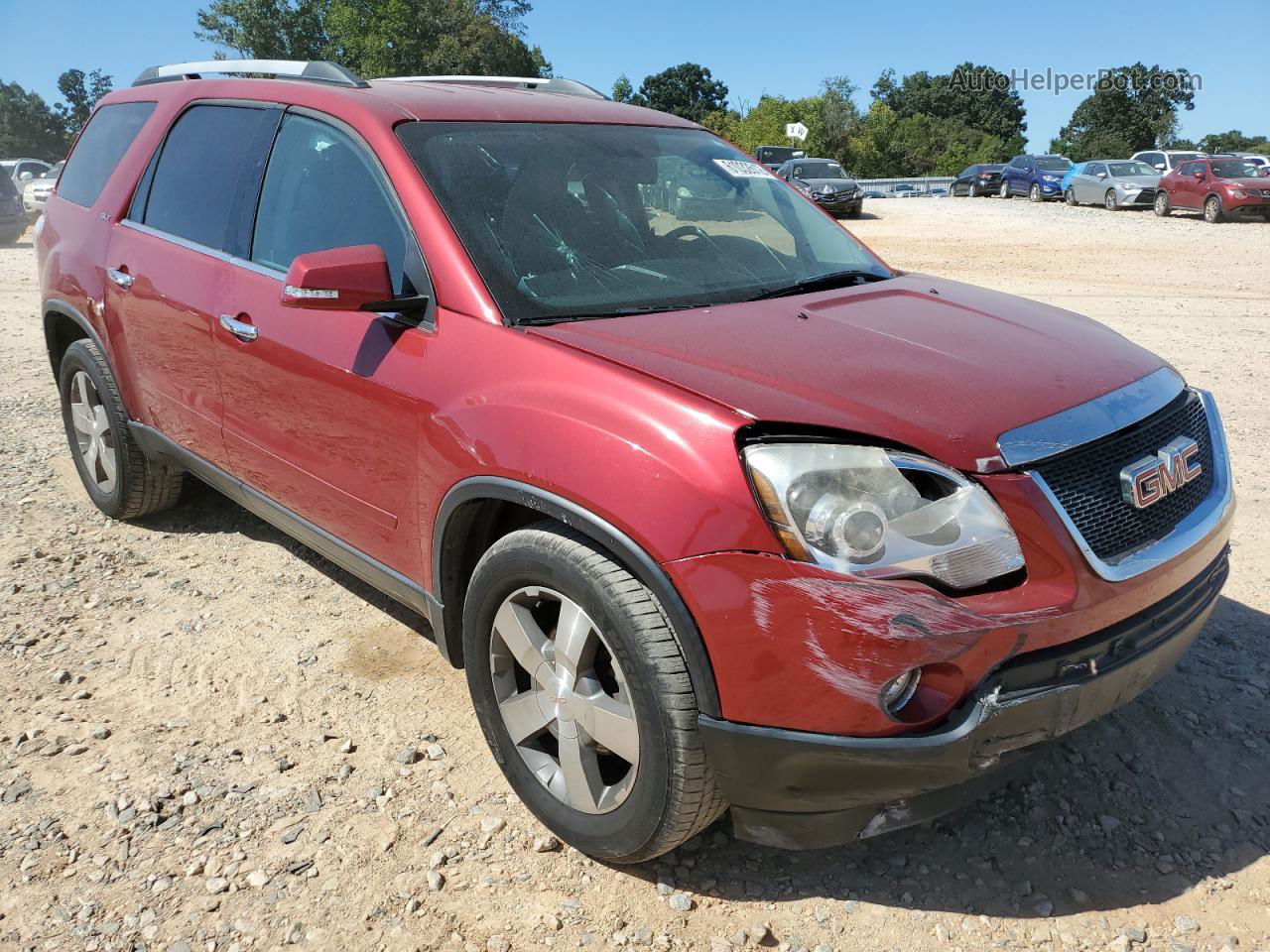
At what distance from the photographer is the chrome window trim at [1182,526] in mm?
2186

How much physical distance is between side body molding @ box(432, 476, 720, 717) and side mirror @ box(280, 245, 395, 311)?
0.58 metres

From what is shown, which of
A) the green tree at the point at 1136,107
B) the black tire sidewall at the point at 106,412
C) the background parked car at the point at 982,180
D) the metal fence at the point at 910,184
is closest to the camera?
the black tire sidewall at the point at 106,412

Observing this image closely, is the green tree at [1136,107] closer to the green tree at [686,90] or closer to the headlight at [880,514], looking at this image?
the green tree at [686,90]

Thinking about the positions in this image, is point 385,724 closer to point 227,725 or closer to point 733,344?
point 227,725

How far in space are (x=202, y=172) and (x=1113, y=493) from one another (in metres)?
3.34

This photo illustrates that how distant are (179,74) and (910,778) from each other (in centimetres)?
416

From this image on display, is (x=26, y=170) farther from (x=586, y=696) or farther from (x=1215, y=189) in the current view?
(x=586, y=696)

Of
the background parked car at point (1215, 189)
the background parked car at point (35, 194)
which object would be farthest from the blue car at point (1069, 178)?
the background parked car at point (35, 194)

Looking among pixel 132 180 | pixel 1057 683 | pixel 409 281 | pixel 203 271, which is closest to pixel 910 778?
pixel 1057 683

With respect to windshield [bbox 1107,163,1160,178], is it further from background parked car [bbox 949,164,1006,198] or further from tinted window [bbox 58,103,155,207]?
tinted window [bbox 58,103,155,207]

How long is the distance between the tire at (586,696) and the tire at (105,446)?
8.35 feet

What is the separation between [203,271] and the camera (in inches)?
143

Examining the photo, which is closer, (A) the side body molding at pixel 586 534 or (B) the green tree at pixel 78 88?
(A) the side body molding at pixel 586 534

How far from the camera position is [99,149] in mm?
4734
